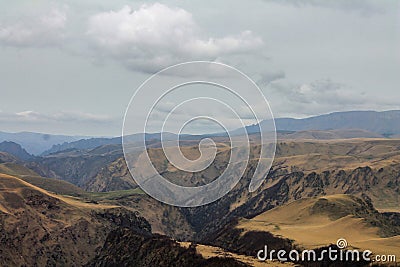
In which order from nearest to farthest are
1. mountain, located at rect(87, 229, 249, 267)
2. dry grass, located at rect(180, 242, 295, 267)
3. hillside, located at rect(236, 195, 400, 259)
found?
dry grass, located at rect(180, 242, 295, 267) → mountain, located at rect(87, 229, 249, 267) → hillside, located at rect(236, 195, 400, 259)

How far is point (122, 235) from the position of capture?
174m

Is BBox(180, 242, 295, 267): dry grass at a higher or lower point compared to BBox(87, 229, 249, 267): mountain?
higher

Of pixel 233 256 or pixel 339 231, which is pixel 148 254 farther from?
pixel 339 231

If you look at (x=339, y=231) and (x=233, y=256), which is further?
(x=339, y=231)

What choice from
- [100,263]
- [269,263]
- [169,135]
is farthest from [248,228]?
[169,135]

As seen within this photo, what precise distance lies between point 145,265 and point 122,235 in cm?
3245

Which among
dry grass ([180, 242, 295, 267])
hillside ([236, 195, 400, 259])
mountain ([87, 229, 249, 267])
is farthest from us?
hillside ([236, 195, 400, 259])

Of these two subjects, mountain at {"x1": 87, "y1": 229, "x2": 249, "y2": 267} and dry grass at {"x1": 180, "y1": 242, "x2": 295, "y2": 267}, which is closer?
dry grass at {"x1": 180, "y1": 242, "x2": 295, "y2": 267}

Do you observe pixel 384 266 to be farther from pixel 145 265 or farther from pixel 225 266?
pixel 145 265

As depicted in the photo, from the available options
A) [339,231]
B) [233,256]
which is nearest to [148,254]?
[233,256]

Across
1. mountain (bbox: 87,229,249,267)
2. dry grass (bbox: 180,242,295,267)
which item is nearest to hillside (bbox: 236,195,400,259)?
dry grass (bbox: 180,242,295,267)

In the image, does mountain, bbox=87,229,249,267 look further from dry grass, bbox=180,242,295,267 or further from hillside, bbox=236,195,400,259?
hillside, bbox=236,195,400,259

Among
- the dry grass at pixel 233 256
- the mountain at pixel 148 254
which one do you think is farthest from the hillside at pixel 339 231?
the mountain at pixel 148 254

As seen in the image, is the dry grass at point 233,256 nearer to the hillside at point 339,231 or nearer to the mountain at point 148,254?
the mountain at point 148,254
